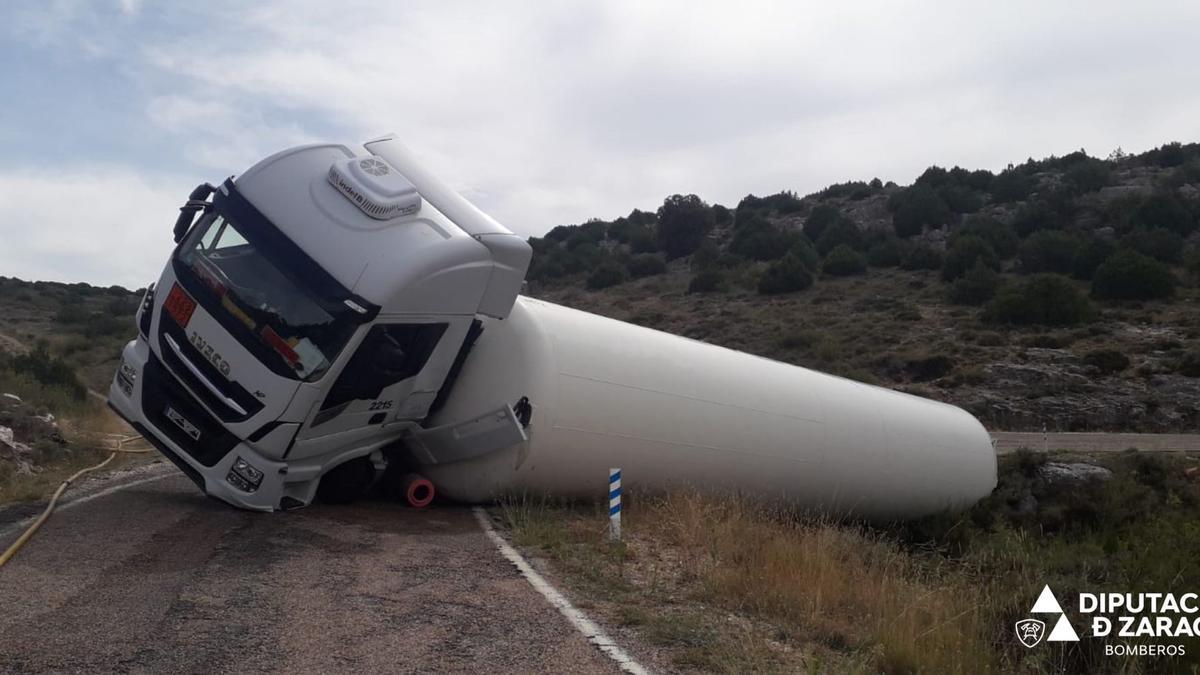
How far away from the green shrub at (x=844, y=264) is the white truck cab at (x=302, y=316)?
4075cm

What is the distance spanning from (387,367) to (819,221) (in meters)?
55.5

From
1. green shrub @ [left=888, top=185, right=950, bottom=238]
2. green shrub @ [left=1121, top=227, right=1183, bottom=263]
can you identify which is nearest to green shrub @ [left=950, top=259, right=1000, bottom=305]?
green shrub @ [left=1121, top=227, right=1183, bottom=263]

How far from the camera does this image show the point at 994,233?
158 ft

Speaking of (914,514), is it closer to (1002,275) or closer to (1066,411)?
(1066,411)

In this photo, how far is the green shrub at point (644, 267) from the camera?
5791 cm

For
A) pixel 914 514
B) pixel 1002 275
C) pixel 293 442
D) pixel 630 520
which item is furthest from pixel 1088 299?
pixel 293 442

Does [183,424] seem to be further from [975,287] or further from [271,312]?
[975,287]

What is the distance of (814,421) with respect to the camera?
1315cm

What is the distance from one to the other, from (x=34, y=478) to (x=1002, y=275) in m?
39.3

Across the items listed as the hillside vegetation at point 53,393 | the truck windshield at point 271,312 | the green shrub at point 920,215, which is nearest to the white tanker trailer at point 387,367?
the truck windshield at point 271,312

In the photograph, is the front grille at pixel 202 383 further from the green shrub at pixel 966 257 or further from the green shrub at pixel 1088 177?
the green shrub at pixel 1088 177

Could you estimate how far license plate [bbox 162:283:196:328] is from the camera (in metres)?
9.48

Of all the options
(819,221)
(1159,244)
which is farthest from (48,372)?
(819,221)

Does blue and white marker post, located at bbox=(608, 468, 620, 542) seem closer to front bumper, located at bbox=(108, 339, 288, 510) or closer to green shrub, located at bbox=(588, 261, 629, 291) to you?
front bumper, located at bbox=(108, 339, 288, 510)
